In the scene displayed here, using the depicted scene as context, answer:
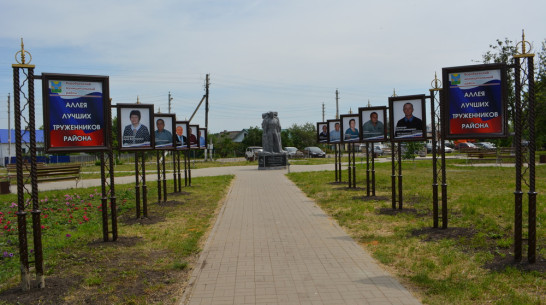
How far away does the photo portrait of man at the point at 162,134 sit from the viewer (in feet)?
37.6

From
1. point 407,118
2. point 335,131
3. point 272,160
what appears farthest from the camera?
point 272,160

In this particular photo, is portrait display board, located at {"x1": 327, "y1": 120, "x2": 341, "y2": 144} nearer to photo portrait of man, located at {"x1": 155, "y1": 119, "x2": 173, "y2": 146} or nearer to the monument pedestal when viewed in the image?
photo portrait of man, located at {"x1": 155, "y1": 119, "x2": 173, "y2": 146}

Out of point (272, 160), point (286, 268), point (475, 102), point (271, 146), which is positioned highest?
point (475, 102)

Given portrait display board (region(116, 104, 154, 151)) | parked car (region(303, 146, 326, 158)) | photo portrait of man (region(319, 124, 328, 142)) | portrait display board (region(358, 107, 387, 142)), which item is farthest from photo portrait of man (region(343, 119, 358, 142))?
parked car (region(303, 146, 326, 158))

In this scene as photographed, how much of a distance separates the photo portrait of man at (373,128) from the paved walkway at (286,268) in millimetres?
3361

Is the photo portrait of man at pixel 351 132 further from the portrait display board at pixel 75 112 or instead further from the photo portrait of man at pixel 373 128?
the portrait display board at pixel 75 112

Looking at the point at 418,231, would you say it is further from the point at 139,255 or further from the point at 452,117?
the point at 139,255

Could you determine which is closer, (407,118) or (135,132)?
(135,132)

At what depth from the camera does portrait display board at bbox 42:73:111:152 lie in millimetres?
5953

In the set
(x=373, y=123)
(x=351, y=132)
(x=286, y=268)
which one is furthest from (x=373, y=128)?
(x=286, y=268)

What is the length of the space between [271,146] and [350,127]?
1514cm

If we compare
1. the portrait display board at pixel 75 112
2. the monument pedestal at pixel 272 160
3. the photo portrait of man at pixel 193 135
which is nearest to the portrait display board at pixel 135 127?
the portrait display board at pixel 75 112

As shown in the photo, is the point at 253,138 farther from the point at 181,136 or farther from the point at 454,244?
the point at 454,244

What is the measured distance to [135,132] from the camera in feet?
29.3
